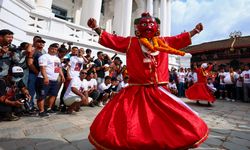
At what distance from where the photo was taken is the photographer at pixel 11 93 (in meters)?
3.98

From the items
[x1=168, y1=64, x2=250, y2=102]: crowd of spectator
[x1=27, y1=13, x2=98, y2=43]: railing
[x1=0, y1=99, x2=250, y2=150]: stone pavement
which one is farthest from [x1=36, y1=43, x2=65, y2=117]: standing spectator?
[x1=168, y1=64, x2=250, y2=102]: crowd of spectator

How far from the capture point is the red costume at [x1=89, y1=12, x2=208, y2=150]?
6.24 feet

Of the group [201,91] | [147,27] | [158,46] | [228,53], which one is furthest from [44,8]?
[228,53]

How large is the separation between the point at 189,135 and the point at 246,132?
291 centimetres

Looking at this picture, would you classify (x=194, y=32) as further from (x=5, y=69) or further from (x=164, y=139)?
(x=5, y=69)

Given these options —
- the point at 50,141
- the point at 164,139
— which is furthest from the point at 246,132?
the point at 50,141

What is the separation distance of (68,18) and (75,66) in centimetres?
1249

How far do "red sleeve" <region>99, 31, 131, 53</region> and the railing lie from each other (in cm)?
781

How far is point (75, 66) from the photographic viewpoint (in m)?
5.84

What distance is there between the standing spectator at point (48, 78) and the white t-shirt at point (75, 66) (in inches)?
27.3

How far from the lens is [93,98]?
22.2ft

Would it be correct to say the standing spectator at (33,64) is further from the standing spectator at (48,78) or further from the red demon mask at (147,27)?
the red demon mask at (147,27)

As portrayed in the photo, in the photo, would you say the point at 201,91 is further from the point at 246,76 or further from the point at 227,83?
the point at 227,83

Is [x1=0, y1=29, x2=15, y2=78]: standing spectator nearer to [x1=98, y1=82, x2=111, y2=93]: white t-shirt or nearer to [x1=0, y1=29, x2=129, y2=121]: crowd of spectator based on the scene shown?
[x1=0, y1=29, x2=129, y2=121]: crowd of spectator
